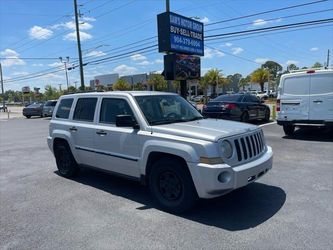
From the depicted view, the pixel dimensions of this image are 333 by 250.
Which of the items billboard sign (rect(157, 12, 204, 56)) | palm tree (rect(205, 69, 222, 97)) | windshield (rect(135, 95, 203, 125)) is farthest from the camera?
palm tree (rect(205, 69, 222, 97))

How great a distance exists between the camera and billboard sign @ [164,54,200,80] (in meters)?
20.1


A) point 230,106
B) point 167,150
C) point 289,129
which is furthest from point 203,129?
point 230,106

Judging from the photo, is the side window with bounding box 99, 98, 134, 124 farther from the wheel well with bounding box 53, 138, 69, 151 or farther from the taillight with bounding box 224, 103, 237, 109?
the taillight with bounding box 224, 103, 237, 109

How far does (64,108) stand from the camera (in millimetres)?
7336

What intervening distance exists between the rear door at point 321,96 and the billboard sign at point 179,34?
11.3 meters

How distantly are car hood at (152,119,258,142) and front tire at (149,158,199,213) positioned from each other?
44 centimetres

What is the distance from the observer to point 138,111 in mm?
5531

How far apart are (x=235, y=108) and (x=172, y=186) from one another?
442 inches

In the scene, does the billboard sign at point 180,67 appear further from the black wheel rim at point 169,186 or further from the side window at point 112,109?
the black wheel rim at point 169,186

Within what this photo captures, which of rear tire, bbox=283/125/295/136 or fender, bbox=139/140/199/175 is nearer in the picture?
fender, bbox=139/140/199/175

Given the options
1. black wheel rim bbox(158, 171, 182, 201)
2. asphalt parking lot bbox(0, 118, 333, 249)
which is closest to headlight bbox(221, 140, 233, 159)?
black wheel rim bbox(158, 171, 182, 201)

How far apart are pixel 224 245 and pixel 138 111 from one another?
2.55m

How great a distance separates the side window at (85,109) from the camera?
6.46 meters

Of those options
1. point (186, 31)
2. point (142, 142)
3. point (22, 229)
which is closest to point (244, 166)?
point (142, 142)
